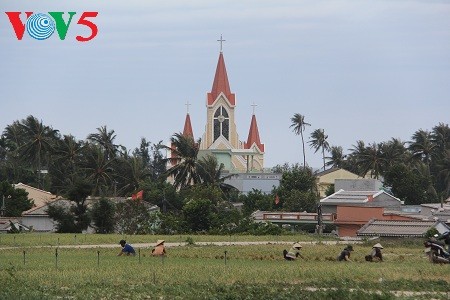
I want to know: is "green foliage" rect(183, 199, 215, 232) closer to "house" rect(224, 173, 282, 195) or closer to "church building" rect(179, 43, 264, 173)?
"house" rect(224, 173, 282, 195)

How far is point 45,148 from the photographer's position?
83.6 m

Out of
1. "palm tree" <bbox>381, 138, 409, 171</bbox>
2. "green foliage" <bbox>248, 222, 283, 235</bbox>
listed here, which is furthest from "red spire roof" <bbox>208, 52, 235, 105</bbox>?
"green foliage" <bbox>248, 222, 283, 235</bbox>

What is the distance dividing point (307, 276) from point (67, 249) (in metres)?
16.5

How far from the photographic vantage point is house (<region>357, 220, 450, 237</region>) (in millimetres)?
50281

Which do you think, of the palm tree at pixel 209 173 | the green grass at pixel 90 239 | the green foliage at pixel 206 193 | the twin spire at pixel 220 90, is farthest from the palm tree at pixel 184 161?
the twin spire at pixel 220 90

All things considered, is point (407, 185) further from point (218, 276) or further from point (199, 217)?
point (218, 276)

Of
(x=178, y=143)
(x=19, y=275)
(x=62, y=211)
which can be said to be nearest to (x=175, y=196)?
(x=178, y=143)

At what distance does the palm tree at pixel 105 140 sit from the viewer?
8900cm

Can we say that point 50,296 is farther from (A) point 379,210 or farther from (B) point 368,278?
(A) point 379,210

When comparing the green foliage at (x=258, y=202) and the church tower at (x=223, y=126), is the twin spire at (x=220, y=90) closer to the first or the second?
the church tower at (x=223, y=126)

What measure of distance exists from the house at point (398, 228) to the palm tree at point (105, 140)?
39.4 m

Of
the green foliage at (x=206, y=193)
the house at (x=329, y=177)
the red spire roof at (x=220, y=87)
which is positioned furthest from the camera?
the red spire roof at (x=220, y=87)

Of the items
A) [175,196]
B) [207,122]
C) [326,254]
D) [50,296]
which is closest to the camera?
[50,296]

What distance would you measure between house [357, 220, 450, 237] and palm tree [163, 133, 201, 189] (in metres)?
31.2
